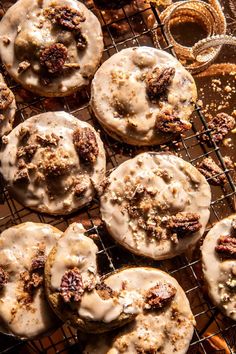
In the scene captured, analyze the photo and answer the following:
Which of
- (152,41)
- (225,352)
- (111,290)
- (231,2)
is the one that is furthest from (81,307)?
(231,2)

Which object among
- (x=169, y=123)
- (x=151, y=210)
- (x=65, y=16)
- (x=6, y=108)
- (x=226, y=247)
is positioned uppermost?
(x=65, y=16)

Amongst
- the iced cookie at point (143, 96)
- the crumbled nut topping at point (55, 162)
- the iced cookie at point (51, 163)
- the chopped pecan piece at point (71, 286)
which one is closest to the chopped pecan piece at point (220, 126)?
the iced cookie at point (143, 96)

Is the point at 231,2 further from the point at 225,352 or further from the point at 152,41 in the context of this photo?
the point at 225,352

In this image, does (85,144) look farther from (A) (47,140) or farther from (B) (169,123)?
(B) (169,123)

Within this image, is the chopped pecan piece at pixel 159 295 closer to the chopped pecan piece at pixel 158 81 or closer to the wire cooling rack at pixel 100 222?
the wire cooling rack at pixel 100 222

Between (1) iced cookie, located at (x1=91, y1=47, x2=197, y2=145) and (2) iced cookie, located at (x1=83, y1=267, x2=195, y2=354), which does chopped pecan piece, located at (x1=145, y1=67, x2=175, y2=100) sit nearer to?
(1) iced cookie, located at (x1=91, y1=47, x2=197, y2=145)

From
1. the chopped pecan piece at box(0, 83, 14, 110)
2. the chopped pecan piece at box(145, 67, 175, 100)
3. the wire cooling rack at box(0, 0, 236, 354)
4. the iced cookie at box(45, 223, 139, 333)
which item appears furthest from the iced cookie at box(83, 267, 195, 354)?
the chopped pecan piece at box(0, 83, 14, 110)

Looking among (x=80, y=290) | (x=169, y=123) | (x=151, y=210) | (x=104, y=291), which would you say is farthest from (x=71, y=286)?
(x=169, y=123)
